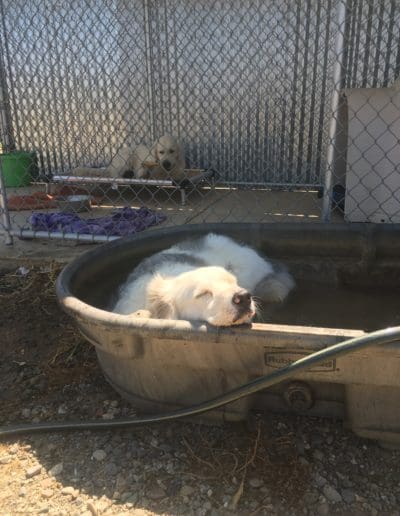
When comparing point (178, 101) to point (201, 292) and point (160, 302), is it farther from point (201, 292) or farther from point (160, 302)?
point (201, 292)

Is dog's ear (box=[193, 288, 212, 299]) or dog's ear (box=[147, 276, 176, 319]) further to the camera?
dog's ear (box=[147, 276, 176, 319])

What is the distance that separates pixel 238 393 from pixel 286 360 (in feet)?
0.71

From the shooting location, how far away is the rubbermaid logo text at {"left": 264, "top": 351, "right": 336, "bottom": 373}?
1.81 meters

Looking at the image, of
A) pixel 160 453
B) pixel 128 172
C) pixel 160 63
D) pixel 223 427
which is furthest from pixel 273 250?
pixel 160 63

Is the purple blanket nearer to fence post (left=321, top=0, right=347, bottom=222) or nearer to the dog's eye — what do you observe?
fence post (left=321, top=0, right=347, bottom=222)

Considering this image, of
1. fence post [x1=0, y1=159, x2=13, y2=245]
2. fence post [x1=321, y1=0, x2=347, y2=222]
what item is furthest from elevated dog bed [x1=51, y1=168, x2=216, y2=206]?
fence post [x1=321, y1=0, x2=347, y2=222]

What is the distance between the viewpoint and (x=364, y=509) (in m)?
1.75

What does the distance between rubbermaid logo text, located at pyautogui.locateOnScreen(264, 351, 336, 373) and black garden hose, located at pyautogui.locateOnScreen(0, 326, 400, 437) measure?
79mm

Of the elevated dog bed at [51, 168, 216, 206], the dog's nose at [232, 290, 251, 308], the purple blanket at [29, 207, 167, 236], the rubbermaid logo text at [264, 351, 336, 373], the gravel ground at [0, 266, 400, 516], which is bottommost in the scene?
the gravel ground at [0, 266, 400, 516]

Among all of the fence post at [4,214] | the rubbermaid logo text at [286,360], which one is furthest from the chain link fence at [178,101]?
the rubbermaid logo text at [286,360]

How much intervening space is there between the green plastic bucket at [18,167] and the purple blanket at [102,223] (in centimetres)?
241

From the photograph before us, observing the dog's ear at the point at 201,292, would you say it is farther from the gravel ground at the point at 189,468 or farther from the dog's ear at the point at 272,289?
the dog's ear at the point at 272,289

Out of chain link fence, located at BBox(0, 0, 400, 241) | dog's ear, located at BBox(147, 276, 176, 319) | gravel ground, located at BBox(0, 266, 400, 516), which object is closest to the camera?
gravel ground, located at BBox(0, 266, 400, 516)

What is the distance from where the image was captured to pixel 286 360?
1.84m
